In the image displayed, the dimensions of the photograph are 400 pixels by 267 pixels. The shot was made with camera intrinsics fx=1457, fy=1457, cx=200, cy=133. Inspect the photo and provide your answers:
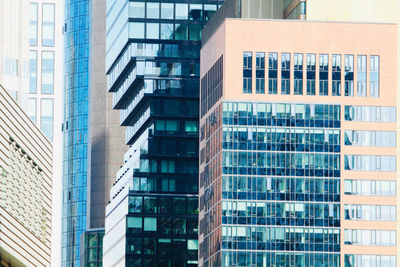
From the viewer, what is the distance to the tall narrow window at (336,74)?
18388 centimetres

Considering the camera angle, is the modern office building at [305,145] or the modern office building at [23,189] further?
the modern office building at [305,145]

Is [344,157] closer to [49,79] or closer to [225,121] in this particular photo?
[225,121]

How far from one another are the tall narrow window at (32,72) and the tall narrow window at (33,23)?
3.95 ft

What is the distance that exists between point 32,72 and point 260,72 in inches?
2625

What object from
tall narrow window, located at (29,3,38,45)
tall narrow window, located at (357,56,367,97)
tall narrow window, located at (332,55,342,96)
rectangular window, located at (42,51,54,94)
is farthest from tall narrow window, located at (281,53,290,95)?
rectangular window, located at (42,51,54,94)

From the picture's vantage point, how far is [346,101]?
604 feet

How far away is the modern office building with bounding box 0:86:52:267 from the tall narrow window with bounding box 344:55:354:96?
64.3 meters

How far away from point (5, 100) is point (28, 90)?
13422mm

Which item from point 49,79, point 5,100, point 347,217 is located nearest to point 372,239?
point 347,217

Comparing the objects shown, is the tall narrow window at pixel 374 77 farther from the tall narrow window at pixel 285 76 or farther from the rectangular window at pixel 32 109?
the rectangular window at pixel 32 109

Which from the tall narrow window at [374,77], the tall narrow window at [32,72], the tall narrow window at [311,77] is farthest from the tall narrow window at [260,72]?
the tall narrow window at [32,72]

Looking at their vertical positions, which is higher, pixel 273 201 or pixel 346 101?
pixel 346 101

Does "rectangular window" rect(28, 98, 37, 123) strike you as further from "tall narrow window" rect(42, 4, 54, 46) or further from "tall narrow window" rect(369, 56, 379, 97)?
"tall narrow window" rect(369, 56, 379, 97)

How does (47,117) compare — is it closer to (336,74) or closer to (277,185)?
(277,185)
